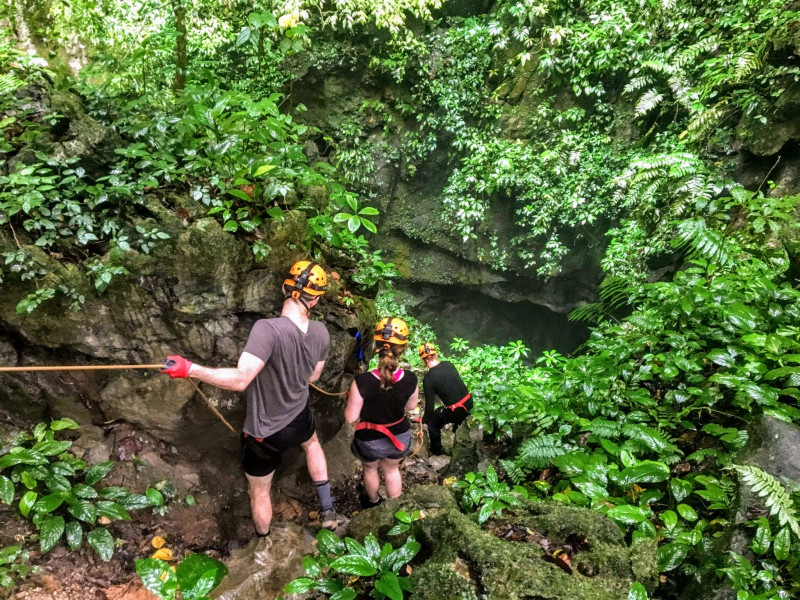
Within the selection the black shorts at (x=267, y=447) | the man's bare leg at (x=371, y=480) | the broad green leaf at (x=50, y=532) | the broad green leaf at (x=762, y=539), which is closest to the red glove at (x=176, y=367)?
the black shorts at (x=267, y=447)

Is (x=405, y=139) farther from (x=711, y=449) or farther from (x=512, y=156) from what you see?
(x=711, y=449)

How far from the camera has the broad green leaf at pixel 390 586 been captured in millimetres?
1805

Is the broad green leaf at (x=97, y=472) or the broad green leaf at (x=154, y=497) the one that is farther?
the broad green leaf at (x=154, y=497)

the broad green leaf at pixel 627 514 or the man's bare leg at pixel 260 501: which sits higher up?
the broad green leaf at pixel 627 514

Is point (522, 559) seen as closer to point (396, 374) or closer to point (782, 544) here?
point (782, 544)

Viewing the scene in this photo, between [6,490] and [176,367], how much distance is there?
153 cm

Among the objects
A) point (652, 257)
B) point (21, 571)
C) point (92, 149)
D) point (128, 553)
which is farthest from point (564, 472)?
point (652, 257)

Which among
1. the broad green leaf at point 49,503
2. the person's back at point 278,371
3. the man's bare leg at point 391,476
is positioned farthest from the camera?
the man's bare leg at point 391,476

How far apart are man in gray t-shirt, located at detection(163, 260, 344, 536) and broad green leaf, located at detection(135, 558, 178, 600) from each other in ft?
4.30

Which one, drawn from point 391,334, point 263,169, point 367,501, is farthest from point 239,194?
point 367,501

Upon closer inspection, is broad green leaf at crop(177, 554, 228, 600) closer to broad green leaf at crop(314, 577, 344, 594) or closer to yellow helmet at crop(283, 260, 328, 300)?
broad green leaf at crop(314, 577, 344, 594)

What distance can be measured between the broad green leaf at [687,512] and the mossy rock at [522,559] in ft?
1.62

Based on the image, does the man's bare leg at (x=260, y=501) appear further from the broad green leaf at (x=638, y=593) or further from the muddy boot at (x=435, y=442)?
the broad green leaf at (x=638, y=593)

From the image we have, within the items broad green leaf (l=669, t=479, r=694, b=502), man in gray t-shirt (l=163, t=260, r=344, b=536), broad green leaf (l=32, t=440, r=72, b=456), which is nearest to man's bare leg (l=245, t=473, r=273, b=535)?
man in gray t-shirt (l=163, t=260, r=344, b=536)
